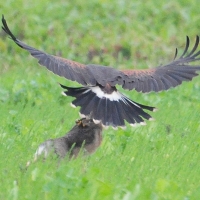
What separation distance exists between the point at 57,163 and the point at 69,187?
1084 mm

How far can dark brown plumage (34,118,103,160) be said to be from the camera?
704 centimetres

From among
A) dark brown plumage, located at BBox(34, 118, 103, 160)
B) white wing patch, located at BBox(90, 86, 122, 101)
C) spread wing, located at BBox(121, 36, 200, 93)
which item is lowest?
dark brown plumage, located at BBox(34, 118, 103, 160)

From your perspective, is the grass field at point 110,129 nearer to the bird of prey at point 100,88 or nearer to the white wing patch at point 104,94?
the bird of prey at point 100,88

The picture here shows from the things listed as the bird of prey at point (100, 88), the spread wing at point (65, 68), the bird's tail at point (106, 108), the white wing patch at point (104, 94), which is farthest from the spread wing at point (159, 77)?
the spread wing at point (65, 68)

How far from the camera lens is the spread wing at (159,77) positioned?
26.9 feet

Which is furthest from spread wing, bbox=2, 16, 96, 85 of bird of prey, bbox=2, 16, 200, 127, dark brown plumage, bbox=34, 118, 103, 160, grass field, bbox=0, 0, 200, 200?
grass field, bbox=0, 0, 200, 200

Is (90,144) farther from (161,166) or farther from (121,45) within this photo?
(121,45)

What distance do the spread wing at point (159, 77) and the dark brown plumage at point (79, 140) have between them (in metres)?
0.80

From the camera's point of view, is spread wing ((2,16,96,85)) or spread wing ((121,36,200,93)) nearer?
spread wing ((2,16,96,85))

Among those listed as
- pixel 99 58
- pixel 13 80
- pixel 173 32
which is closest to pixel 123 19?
pixel 173 32

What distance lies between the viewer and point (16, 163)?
6.67 meters

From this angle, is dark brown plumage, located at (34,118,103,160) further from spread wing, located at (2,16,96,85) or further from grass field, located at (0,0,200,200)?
spread wing, located at (2,16,96,85)

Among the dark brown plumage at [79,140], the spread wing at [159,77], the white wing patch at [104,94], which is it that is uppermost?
the spread wing at [159,77]

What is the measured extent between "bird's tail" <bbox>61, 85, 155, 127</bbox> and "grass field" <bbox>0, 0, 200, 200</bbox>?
33 cm
